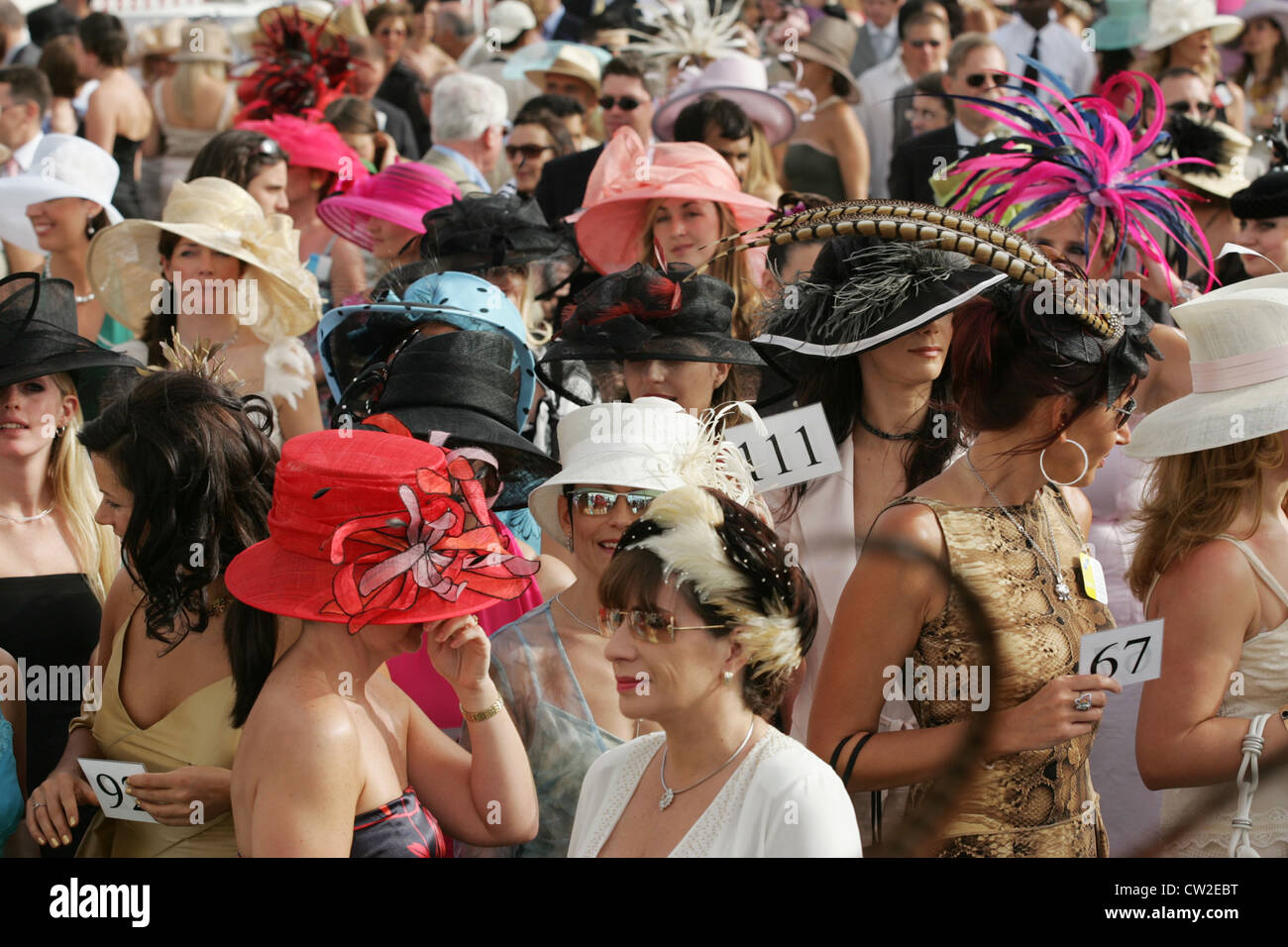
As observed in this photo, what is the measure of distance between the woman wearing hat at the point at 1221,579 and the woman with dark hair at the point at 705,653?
2.82ft

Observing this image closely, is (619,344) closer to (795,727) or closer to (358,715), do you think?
(795,727)

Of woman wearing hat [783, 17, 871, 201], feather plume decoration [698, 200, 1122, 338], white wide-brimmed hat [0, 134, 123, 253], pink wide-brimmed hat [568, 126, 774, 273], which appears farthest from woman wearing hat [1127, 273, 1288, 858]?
white wide-brimmed hat [0, 134, 123, 253]

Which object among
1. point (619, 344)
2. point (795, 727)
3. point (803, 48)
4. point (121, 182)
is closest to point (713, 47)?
point (803, 48)

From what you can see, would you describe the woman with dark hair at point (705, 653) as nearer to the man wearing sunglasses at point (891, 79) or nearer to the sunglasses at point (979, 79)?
the sunglasses at point (979, 79)

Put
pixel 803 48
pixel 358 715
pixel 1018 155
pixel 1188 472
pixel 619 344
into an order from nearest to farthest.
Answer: pixel 358 715 < pixel 1188 472 < pixel 619 344 < pixel 1018 155 < pixel 803 48

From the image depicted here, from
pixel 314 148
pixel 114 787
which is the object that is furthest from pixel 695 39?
pixel 114 787

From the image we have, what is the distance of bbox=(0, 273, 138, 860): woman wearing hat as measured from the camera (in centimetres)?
329

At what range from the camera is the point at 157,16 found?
29.5ft

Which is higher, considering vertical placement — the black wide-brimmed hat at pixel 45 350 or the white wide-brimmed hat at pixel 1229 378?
the black wide-brimmed hat at pixel 45 350

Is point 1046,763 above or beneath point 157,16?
beneath

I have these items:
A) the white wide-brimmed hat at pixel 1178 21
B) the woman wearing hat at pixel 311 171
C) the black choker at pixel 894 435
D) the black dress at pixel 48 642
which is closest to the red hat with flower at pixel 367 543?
the black dress at pixel 48 642

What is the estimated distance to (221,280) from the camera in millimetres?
4672

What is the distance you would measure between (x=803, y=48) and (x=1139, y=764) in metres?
5.23

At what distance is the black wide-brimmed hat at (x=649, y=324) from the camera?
11.7ft
